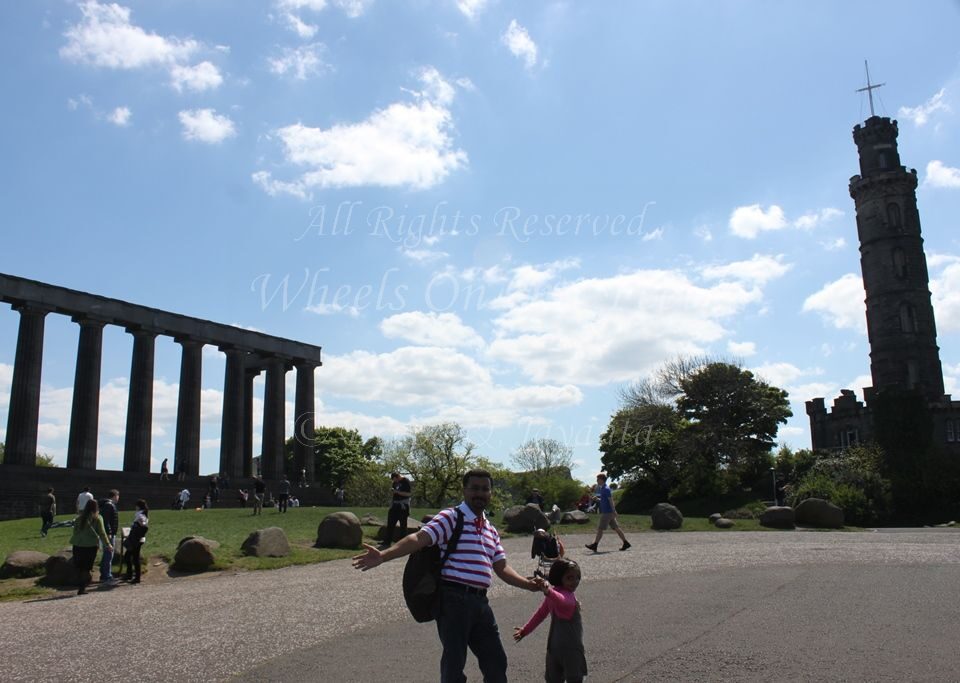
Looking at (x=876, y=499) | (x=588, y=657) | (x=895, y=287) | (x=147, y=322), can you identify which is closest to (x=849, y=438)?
(x=895, y=287)

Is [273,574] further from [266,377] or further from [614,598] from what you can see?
[266,377]

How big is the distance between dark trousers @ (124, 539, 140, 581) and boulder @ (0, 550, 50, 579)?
207 cm

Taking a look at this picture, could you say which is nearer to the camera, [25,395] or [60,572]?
[60,572]

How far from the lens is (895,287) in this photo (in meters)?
75.3

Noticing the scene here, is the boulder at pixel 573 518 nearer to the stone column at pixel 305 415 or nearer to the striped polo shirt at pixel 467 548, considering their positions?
the striped polo shirt at pixel 467 548

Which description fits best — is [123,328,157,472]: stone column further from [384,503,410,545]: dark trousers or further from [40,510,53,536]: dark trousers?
[384,503,410,545]: dark trousers

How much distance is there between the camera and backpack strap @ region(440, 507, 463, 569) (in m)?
6.02

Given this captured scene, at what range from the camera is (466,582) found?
19.5 feet

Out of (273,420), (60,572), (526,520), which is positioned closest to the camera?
(60,572)

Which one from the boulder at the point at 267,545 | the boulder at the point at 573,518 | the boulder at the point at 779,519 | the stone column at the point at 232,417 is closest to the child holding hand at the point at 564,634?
the boulder at the point at 267,545

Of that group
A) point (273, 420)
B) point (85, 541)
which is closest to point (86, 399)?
point (273, 420)

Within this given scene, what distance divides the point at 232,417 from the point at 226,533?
128 ft

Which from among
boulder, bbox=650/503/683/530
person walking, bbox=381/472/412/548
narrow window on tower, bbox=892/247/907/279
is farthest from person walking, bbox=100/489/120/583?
narrow window on tower, bbox=892/247/907/279

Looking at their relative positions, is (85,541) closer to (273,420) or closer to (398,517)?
(398,517)
